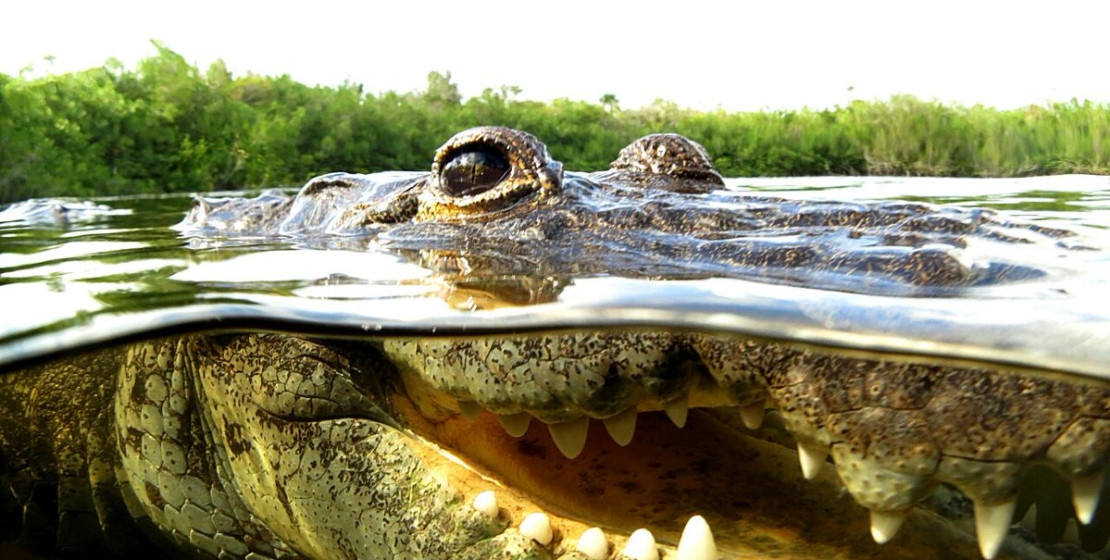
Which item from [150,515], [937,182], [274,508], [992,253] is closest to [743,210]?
[992,253]

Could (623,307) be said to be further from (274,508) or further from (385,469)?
(274,508)

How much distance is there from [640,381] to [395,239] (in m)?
1.67

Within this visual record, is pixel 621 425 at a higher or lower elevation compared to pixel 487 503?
higher

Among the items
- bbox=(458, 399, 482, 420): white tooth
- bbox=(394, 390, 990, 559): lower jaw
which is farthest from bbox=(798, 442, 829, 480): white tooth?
bbox=(458, 399, 482, 420): white tooth

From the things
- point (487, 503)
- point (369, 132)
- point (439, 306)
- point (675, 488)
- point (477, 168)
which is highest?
point (369, 132)

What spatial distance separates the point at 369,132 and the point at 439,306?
22.2 meters

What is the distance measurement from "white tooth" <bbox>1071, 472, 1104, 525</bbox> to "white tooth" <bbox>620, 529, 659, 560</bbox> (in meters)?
0.68

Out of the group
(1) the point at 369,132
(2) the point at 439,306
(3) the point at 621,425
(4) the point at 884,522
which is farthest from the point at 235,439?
(1) the point at 369,132

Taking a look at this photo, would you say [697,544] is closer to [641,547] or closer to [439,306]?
[641,547]

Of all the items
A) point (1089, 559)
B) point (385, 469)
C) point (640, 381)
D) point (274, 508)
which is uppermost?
point (640, 381)

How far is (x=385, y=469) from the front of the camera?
2.03 metres

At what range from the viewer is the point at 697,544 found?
163cm

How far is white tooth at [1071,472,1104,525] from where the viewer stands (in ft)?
4.56

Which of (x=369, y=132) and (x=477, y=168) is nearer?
(x=477, y=168)
